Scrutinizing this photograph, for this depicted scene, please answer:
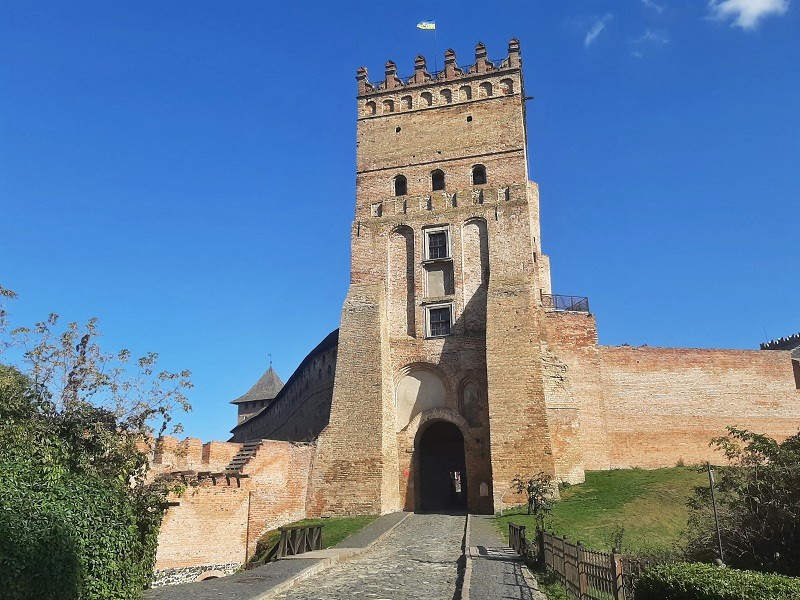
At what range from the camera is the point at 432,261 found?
85.2 feet

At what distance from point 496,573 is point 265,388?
47.7 metres

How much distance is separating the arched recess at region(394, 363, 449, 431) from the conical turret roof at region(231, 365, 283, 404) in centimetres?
3330

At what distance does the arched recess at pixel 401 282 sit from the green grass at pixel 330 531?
7293mm

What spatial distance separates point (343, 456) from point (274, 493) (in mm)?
2567

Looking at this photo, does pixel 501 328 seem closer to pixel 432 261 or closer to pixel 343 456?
pixel 432 261

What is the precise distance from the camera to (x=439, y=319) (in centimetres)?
2531

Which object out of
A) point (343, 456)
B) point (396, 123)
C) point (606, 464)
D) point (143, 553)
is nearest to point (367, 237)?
point (396, 123)

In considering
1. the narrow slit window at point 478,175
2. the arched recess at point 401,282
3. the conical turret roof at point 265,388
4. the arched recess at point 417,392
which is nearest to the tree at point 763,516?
the arched recess at point 417,392

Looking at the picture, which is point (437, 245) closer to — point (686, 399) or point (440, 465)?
point (440, 465)

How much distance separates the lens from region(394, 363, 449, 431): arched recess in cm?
2438

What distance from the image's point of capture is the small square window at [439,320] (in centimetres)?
2514

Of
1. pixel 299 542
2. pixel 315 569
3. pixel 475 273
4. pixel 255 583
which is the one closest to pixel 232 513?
pixel 299 542

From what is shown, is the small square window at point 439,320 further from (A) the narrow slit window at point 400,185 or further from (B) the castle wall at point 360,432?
(A) the narrow slit window at point 400,185

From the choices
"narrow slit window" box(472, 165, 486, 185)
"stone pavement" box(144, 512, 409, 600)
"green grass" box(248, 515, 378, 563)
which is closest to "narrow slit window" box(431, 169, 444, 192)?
"narrow slit window" box(472, 165, 486, 185)
